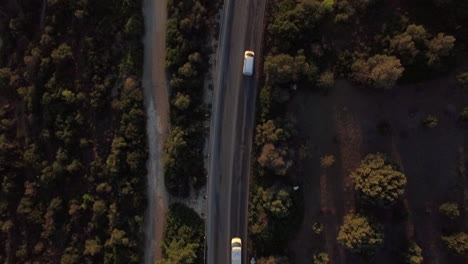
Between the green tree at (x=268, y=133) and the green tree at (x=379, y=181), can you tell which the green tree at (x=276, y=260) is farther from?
the green tree at (x=268, y=133)

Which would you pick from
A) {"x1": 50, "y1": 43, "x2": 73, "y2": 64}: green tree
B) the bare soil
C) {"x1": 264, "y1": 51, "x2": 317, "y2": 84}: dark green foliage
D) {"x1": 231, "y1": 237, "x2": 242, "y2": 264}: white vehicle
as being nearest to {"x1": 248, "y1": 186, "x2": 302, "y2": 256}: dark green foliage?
the bare soil

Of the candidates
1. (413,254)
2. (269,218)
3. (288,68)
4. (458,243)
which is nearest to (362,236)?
(413,254)

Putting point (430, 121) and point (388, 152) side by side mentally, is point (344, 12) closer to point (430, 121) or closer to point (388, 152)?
point (430, 121)

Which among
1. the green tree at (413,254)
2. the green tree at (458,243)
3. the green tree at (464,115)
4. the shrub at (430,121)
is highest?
the green tree at (464,115)

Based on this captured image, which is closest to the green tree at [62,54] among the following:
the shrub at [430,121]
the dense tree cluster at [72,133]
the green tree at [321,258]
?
the dense tree cluster at [72,133]

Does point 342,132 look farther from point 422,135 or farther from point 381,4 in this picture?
point 381,4

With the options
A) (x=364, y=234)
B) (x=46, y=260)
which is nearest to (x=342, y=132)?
(x=364, y=234)

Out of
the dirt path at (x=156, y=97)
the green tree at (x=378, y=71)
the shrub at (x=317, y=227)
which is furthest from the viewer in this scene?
the dirt path at (x=156, y=97)
